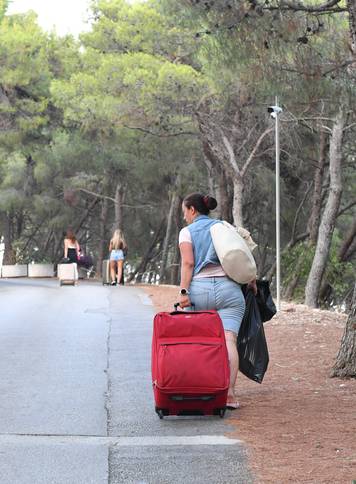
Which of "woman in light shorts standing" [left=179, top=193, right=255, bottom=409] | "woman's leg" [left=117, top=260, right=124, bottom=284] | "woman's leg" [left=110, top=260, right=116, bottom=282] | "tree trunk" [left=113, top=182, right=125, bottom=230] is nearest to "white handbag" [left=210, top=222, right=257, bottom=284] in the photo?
"woman in light shorts standing" [left=179, top=193, right=255, bottom=409]

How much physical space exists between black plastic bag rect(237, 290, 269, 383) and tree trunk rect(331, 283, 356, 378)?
1552mm

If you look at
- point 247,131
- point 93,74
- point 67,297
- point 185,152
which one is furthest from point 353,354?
point 185,152

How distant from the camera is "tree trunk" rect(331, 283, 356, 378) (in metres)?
9.64

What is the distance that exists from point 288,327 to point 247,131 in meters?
10.8

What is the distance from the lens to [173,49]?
86.9ft

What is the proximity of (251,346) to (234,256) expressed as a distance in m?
0.89

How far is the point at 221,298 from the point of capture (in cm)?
796

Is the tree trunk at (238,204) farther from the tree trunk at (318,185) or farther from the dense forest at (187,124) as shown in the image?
the tree trunk at (318,185)

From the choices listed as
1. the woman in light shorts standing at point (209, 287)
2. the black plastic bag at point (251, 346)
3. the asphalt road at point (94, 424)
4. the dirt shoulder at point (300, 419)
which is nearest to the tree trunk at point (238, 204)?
the asphalt road at point (94, 424)

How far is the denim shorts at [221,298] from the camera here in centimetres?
796

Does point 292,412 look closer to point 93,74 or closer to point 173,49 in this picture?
point 173,49

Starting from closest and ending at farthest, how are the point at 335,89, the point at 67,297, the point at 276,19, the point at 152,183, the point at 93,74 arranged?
the point at 276,19 → the point at 335,89 → the point at 67,297 → the point at 93,74 → the point at 152,183

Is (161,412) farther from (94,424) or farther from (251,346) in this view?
A: (251,346)

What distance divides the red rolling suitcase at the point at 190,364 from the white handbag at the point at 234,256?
46 centimetres
